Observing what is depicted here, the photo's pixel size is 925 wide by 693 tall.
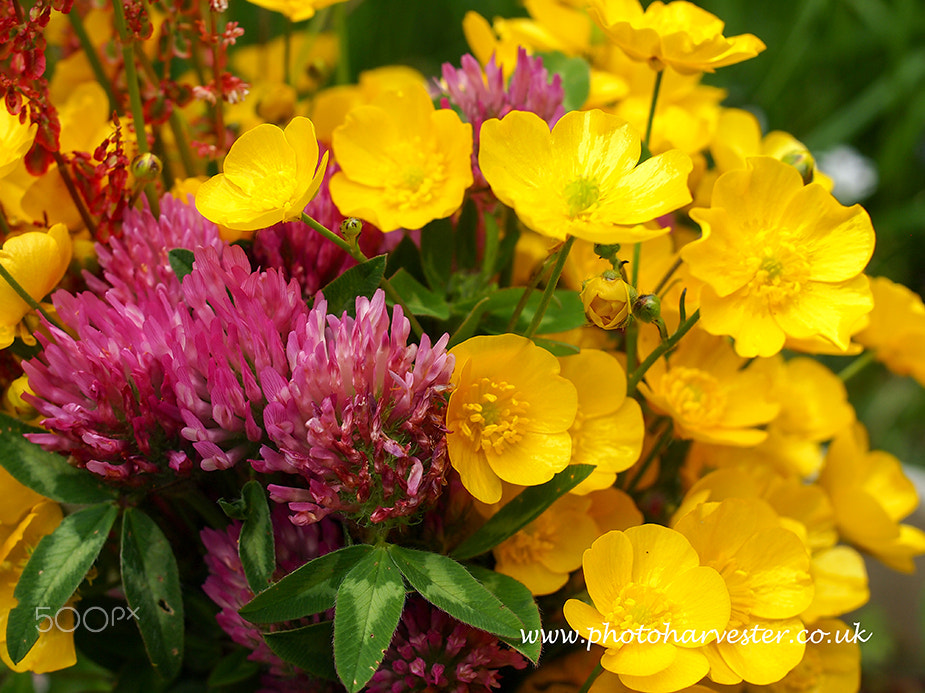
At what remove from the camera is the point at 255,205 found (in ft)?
1.57

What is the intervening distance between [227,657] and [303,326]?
0.84 feet

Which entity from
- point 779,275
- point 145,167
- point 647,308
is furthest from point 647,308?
point 145,167

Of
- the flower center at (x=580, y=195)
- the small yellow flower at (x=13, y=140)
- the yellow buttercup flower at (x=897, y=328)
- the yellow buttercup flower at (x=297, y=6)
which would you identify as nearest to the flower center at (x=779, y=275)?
the flower center at (x=580, y=195)

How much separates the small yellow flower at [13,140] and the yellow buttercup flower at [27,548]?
0.62ft

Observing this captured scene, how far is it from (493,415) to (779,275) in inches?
7.8

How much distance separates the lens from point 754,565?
52 cm

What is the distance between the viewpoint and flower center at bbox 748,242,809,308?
20.0 inches

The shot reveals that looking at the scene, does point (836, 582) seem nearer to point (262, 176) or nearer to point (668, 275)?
point (668, 275)

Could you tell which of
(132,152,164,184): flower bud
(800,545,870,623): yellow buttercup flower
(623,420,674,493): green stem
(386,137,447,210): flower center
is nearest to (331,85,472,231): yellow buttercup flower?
(386,137,447,210): flower center

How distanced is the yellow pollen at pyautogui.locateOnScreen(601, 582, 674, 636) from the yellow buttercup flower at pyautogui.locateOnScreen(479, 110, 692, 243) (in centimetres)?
21

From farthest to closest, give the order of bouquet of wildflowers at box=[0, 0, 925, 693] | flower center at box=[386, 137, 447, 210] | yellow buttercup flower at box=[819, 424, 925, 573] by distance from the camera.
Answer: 1. yellow buttercup flower at box=[819, 424, 925, 573]
2. flower center at box=[386, 137, 447, 210]
3. bouquet of wildflowers at box=[0, 0, 925, 693]

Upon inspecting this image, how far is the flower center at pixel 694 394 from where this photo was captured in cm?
58

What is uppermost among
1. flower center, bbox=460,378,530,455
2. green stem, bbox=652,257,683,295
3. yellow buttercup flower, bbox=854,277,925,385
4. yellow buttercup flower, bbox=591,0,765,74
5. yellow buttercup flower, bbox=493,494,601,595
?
yellow buttercup flower, bbox=591,0,765,74

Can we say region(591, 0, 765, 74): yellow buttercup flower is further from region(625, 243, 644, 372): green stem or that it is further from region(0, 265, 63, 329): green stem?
region(0, 265, 63, 329): green stem
